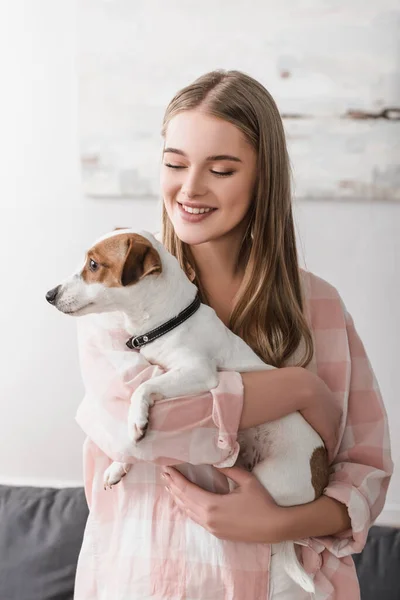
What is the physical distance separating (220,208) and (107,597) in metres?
0.64

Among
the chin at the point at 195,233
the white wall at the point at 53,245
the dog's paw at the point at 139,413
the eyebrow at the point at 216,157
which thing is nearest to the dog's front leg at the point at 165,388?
the dog's paw at the point at 139,413

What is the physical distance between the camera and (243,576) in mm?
1128

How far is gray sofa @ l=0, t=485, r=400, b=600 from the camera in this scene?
1.85 meters

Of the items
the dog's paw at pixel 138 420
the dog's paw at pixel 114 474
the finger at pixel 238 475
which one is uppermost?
the dog's paw at pixel 138 420

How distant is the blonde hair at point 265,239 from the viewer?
1.21m

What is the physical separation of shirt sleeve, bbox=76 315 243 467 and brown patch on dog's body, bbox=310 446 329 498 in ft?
0.49

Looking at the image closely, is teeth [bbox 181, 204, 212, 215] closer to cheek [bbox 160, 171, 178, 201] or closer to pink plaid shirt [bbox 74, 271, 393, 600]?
cheek [bbox 160, 171, 178, 201]

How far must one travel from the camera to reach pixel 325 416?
3.96 ft

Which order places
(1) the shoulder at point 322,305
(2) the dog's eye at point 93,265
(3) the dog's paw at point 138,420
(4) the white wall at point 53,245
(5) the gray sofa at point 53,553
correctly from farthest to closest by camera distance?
1. (4) the white wall at point 53,245
2. (5) the gray sofa at point 53,553
3. (1) the shoulder at point 322,305
4. (2) the dog's eye at point 93,265
5. (3) the dog's paw at point 138,420

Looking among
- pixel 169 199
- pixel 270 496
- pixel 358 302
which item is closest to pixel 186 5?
pixel 358 302

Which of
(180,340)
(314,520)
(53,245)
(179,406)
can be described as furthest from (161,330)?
(53,245)

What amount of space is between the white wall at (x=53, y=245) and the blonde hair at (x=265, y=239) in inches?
37.3

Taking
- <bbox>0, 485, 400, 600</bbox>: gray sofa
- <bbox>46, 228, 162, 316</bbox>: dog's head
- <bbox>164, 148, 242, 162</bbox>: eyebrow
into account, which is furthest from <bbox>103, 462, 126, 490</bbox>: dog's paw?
<bbox>0, 485, 400, 600</bbox>: gray sofa

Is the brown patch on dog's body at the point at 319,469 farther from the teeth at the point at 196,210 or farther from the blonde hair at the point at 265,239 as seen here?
the teeth at the point at 196,210
